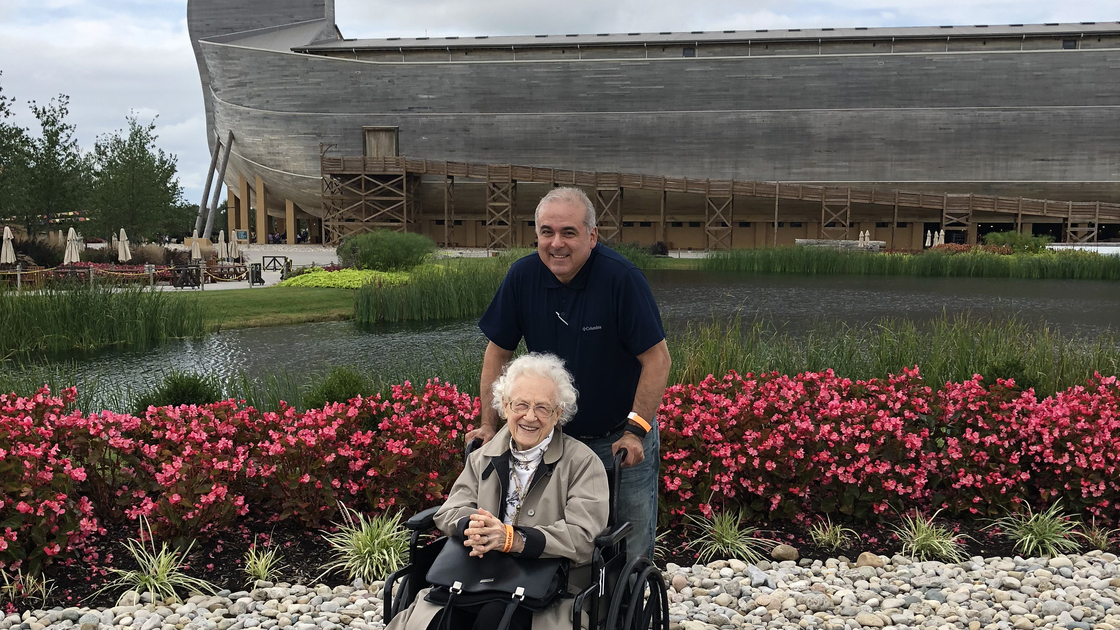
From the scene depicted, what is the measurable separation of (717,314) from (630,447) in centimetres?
1487

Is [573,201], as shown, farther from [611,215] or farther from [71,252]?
[611,215]

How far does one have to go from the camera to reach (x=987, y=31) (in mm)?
43969

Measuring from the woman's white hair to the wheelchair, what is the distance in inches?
10.7

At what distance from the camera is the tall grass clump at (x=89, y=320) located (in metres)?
12.0

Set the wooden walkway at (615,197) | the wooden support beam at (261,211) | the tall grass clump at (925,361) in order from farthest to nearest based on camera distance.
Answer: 1. the wooden support beam at (261,211)
2. the wooden walkway at (615,197)
3. the tall grass clump at (925,361)

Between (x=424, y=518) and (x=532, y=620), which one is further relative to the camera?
(x=424, y=518)

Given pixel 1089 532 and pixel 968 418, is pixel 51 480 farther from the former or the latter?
pixel 1089 532

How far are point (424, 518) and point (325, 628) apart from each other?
3.72 feet

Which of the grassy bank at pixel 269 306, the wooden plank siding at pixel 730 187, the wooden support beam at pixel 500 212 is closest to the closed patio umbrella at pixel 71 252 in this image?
the grassy bank at pixel 269 306

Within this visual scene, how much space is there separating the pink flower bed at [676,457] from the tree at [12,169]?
25.9m

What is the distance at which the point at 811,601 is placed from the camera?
156 inches

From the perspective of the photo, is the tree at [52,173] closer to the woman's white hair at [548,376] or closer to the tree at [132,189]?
the tree at [132,189]

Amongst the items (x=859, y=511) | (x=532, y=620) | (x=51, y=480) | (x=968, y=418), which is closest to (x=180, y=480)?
(x=51, y=480)

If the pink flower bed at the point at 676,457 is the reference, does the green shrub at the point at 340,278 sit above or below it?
above
